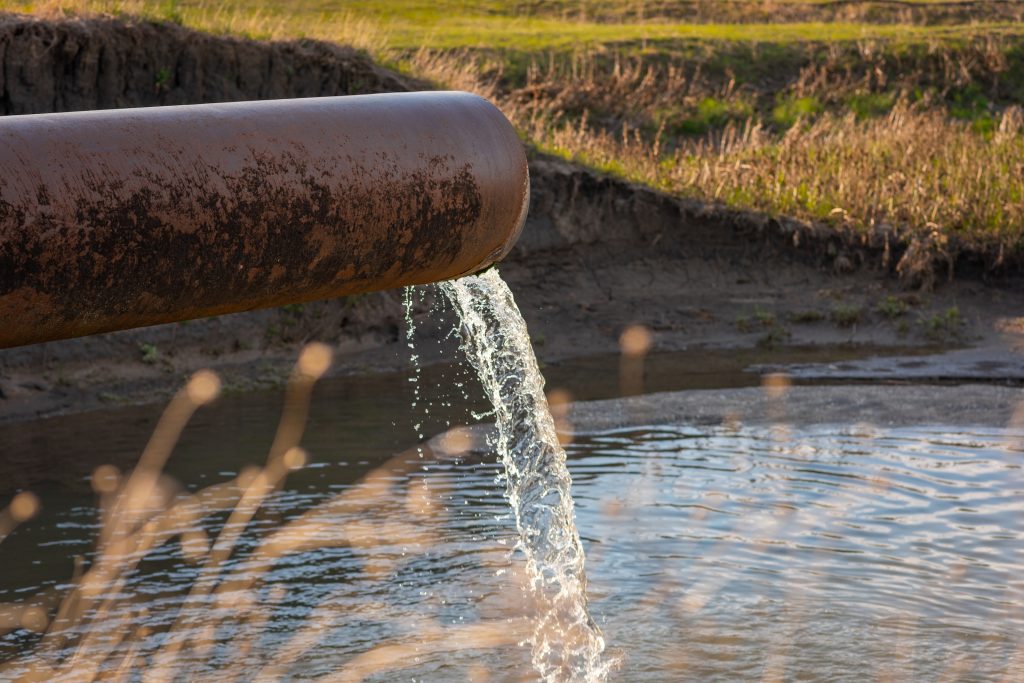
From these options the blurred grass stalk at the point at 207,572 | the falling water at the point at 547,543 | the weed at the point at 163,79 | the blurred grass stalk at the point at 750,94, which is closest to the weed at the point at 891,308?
the blurred grass stalk at the point at 750,94

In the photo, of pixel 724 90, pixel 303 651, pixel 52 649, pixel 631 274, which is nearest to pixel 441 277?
pixel 303 651

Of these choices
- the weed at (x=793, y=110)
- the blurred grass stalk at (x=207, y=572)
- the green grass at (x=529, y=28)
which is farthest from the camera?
the green grass at (x=529, y=28)

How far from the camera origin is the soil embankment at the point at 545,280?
1150 centimetres

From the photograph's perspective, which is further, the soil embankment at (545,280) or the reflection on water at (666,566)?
the soil embankment at (545,280)

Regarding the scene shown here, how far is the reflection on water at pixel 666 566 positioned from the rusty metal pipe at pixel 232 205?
3303 millimetres

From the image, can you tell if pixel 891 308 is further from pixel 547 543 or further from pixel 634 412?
pixel 547 543

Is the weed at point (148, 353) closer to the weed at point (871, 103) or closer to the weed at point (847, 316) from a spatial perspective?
the weed at point (847, 316)

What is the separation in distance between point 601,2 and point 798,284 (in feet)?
59.5

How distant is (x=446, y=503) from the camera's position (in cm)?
758

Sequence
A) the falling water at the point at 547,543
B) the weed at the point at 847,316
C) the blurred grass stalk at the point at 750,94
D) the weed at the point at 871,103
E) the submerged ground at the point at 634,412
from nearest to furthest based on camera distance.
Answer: the falling water at the point at 547,543
the submerged ground at the point at 634,412
the weed at the point at 847,316
the blurred grass stalk at the point at 750,94
the weed at the point at 871,103

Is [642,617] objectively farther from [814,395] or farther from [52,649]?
[814,395]

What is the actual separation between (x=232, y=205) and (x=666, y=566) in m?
4.77

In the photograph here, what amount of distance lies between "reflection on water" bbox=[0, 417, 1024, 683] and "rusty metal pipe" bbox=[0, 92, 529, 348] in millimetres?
3303

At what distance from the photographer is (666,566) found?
648cm
